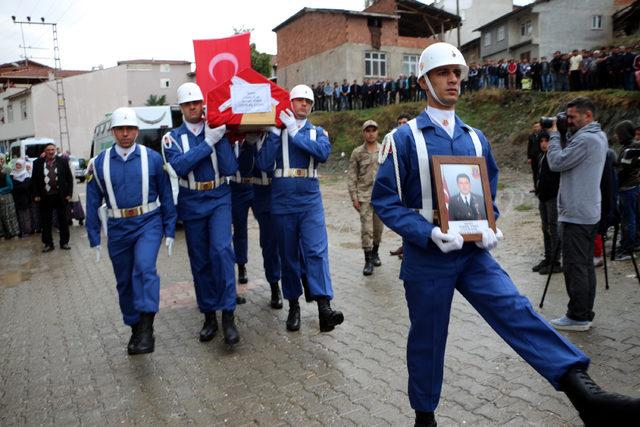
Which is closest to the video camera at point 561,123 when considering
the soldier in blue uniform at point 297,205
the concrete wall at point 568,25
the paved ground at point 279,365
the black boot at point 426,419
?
the paved ground at point 279,365

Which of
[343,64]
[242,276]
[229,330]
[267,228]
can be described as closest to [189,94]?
[267,228]

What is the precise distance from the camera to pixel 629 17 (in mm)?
35969

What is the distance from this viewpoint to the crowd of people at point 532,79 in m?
18.5

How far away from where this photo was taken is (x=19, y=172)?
44.2 ft

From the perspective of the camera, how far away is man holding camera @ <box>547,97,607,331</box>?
16.2 ft

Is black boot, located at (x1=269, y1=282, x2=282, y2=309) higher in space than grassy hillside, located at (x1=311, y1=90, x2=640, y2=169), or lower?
lower

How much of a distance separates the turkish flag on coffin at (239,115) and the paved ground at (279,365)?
212 cm

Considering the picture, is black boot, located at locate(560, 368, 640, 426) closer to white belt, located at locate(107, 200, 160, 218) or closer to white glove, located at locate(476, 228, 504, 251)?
white glove, located at locate(476, 228, 504, 251)

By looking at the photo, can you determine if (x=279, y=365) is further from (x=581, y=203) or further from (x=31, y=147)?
(x=31, y=147)

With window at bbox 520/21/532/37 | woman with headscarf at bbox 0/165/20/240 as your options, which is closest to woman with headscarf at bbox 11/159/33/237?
woman with headscarf at bbox 0/165/20/240

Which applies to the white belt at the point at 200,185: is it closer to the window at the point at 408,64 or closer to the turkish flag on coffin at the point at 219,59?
the turkish flag on coffin at the point at 219,59

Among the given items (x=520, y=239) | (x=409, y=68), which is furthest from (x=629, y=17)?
(x=520, y=239)

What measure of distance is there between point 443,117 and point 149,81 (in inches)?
2141

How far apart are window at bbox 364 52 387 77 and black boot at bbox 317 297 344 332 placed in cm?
3354
